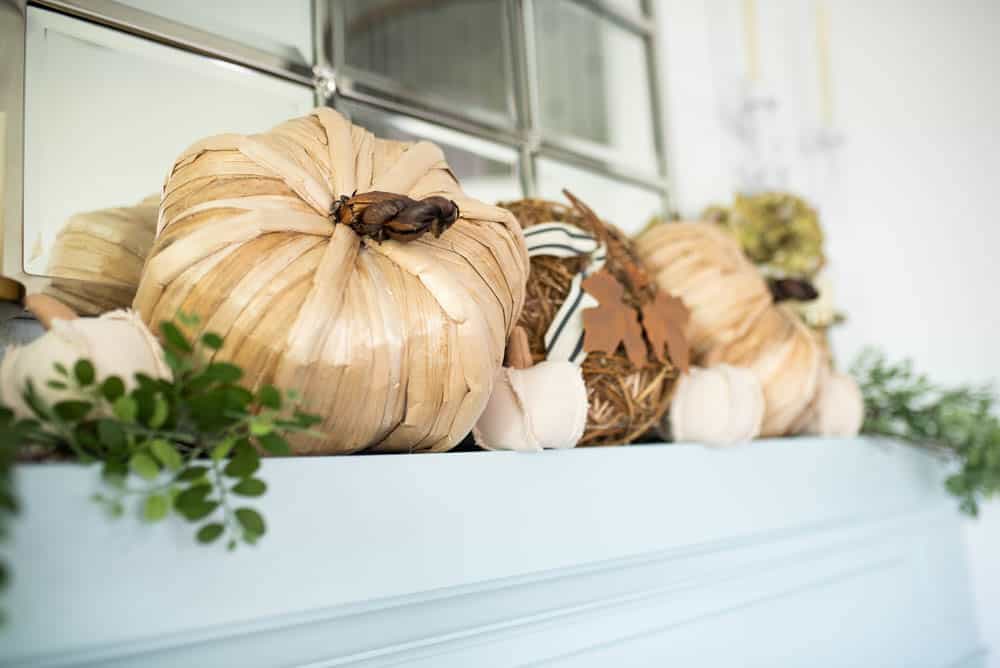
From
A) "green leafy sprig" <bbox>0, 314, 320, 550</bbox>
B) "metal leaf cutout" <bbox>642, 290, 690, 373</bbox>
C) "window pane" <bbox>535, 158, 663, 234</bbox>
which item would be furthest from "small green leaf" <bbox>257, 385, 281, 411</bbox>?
"window pane" <bbox>535, 158, 663, 234</bbox>

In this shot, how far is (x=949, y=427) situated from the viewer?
115cm

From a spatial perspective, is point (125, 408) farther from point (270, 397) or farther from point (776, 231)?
point (776, 231)

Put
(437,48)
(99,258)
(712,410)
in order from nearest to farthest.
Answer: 1. (99,258)
2. (712,410)
3. (437,48)

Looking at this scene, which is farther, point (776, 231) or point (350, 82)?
point (776, 231)

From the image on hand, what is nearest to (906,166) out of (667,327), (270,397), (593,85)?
(593,85)

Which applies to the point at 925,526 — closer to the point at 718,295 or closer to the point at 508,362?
the point at 718,295

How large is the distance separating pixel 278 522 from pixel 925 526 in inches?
44.2

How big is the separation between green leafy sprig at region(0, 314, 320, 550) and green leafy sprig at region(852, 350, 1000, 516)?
3.23 ft

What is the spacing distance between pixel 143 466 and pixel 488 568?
0.24 m

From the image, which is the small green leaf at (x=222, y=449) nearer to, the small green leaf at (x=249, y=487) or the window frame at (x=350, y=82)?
the small green leaf at (x=249, y=487)

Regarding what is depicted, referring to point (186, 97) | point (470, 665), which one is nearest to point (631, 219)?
point (186, 97)

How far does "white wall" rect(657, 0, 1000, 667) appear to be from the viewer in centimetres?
159

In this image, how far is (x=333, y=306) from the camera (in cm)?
47

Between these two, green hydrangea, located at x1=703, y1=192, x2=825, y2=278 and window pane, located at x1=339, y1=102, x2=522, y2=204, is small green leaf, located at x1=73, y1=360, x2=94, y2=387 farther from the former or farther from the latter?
green hydrangea, located at x1=703, y1=192, x2=825, y2=278
